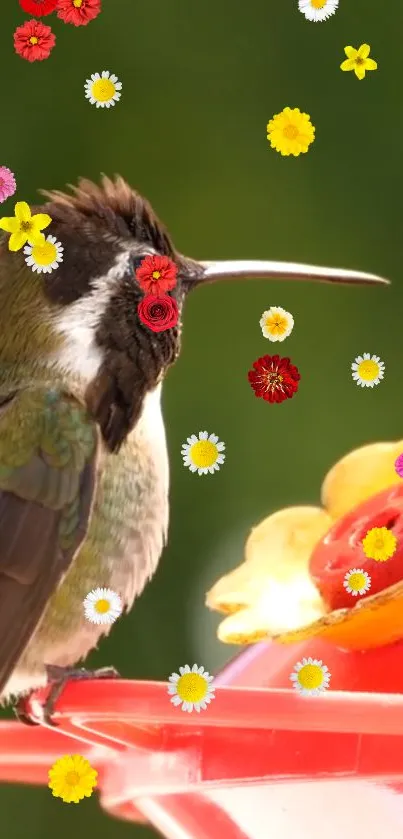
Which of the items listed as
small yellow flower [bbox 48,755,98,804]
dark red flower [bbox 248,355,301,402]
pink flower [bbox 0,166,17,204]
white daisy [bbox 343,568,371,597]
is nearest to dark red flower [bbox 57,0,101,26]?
pink flower [bbox 0,166,17,204]

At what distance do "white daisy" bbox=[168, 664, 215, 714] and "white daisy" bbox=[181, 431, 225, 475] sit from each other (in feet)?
0.70

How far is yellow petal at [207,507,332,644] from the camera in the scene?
943mm

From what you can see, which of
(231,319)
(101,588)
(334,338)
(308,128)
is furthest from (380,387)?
(101,588)

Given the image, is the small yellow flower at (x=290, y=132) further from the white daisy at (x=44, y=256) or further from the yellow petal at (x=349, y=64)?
the white daisy at (x=44, y=256)

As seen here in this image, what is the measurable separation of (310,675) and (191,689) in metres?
0.12

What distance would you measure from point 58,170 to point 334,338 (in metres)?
0.36

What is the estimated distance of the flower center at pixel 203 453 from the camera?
44.4 inches

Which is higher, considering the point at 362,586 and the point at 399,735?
the point at 362,586

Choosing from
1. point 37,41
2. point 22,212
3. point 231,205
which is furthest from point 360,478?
point 37,41

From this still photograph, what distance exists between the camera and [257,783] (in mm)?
849

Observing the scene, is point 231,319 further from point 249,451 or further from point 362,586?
point 362,586

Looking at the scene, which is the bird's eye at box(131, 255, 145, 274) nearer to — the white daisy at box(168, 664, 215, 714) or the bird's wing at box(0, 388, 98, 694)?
the bird's wing at box(0, 388, 98, 694)

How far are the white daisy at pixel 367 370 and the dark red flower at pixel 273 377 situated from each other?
3.0 inches
